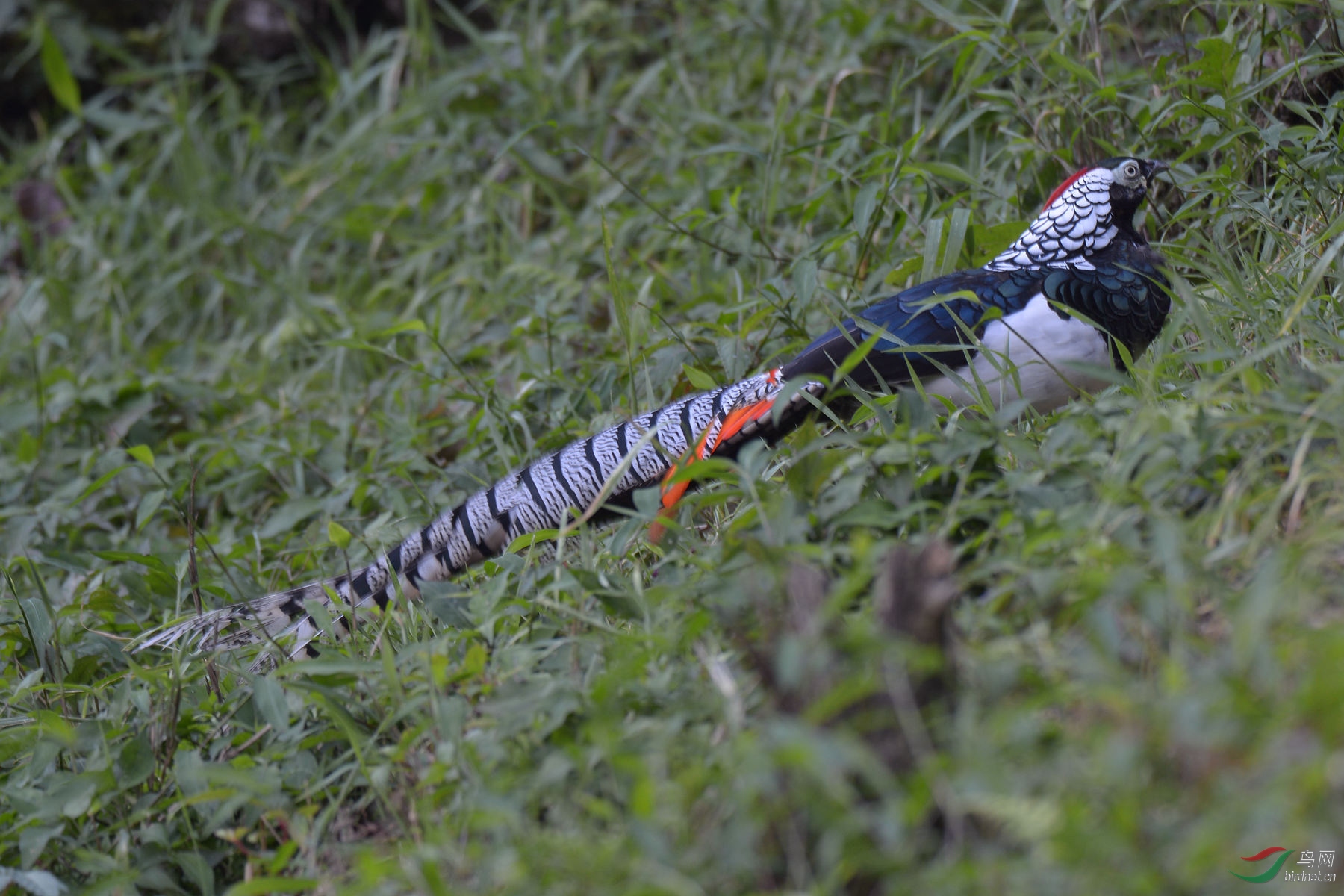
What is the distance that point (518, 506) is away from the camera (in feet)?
8.54

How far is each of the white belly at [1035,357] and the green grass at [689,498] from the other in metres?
0.10

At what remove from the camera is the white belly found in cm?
247

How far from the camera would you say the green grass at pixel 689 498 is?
50.8 inches

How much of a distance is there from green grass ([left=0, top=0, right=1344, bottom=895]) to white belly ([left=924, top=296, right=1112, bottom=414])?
10 centimetres

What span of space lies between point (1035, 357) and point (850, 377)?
410 mm

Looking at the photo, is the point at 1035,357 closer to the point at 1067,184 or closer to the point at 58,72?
the point at 1067,184

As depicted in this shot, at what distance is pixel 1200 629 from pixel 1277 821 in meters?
0.53

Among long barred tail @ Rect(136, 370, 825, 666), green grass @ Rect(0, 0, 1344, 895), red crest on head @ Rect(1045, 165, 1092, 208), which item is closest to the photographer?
green grass @ Rect(0, 0, 1344, 895)

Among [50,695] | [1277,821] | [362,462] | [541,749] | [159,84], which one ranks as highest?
[159,84]

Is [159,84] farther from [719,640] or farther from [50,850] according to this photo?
[719,640]

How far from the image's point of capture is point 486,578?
239 centimetres

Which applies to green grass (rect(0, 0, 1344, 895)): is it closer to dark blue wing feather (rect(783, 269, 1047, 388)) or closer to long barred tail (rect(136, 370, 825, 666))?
long barred tail (rect(136, 370, 825, 666))

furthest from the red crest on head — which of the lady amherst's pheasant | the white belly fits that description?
the white belly

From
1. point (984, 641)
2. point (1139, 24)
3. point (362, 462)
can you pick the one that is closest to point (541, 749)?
point (984, 641)
